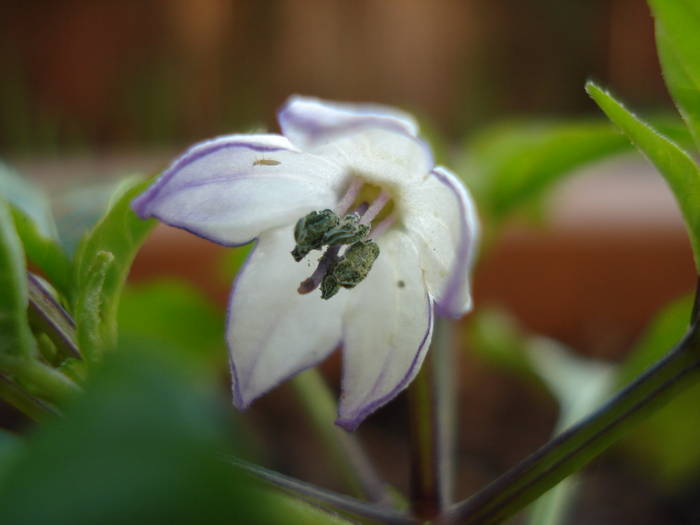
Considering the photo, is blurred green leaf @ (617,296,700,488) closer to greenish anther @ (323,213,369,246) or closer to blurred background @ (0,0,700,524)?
greenish anther @ (323,213,369,246)

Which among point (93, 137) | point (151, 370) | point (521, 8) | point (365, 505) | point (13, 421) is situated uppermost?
point (151, 370)

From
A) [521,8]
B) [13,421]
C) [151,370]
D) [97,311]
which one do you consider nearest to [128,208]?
[97,311]

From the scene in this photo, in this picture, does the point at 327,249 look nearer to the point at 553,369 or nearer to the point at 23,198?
the point at 23,198

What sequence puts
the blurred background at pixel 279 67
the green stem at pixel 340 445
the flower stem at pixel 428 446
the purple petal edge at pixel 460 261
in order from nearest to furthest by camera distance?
the purple petal edge at pixel 460 261, the flower stem at pixel 428 446, the green stem at pixel 340 445, the blurred background at pixel 279 67

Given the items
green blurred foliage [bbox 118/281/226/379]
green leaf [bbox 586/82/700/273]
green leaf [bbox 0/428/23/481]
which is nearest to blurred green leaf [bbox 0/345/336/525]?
green leaf [bbox 0/428/23/481]

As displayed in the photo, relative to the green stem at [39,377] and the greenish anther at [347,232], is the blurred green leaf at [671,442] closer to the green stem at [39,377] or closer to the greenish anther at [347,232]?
Answer: the greenish anther at [347,232]

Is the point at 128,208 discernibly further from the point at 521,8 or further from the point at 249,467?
the point at 521,8

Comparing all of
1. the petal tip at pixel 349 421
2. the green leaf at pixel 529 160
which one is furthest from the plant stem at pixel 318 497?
the green leaf at pixel 529 160
